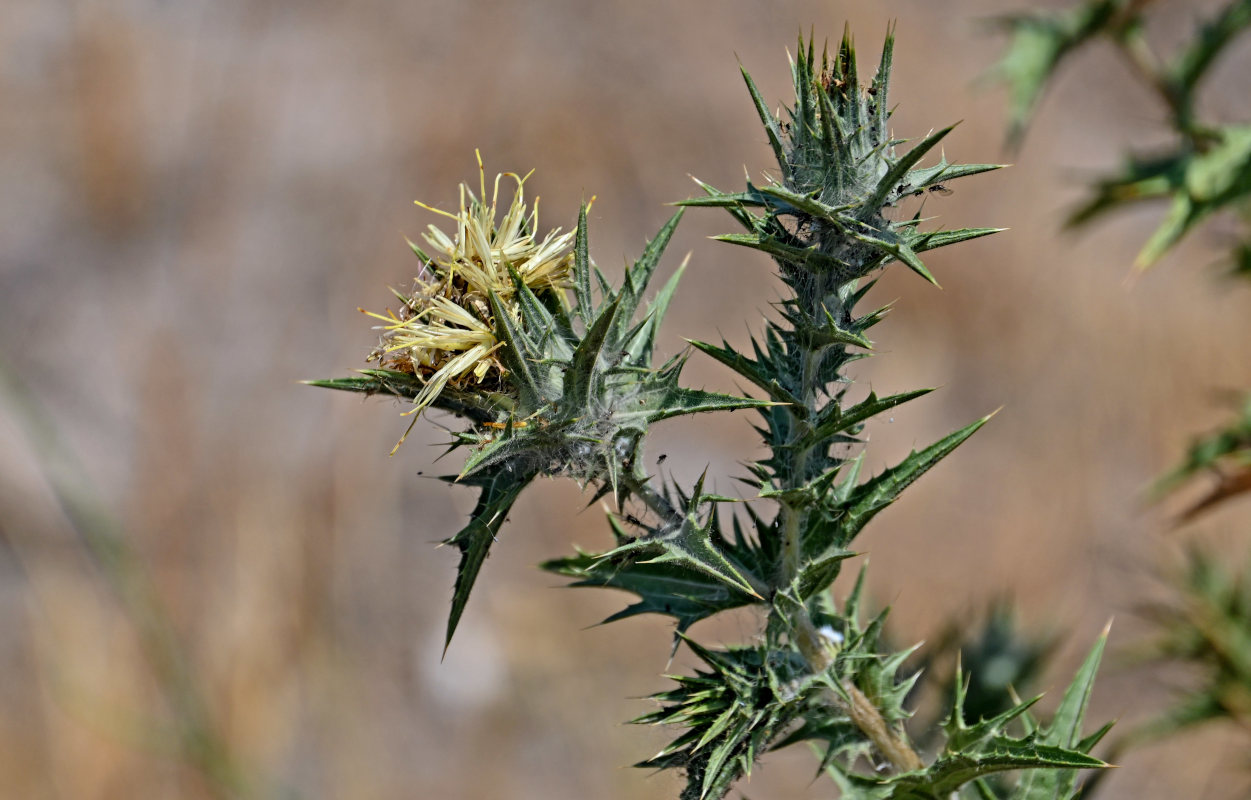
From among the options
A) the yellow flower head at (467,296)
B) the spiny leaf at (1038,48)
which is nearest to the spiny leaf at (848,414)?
the yellow flower head at (467,296)

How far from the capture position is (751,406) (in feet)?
4.20

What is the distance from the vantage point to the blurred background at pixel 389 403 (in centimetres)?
517

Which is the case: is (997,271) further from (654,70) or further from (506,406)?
(506,406)

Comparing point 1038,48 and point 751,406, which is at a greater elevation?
point 1038,48

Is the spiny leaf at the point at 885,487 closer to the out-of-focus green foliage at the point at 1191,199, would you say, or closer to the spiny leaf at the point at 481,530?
the spiny leaf at the point at 481,530

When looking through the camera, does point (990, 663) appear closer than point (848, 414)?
No

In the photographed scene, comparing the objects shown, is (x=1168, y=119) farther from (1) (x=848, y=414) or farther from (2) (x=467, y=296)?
(2) (x=467, y=296)

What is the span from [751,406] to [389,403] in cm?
455

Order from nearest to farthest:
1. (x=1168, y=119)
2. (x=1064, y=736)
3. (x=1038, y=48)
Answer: (x=1064, y=736) → (x=1168, y=119) → (x=1038, y=48)

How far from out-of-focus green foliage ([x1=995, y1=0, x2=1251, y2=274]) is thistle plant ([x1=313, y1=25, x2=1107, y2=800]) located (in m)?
1.54

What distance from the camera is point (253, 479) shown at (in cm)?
562

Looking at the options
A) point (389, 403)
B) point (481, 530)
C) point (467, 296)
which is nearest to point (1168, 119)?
point (467, 296)

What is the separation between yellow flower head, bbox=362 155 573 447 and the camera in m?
1.38

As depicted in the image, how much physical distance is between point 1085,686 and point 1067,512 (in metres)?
4.23
